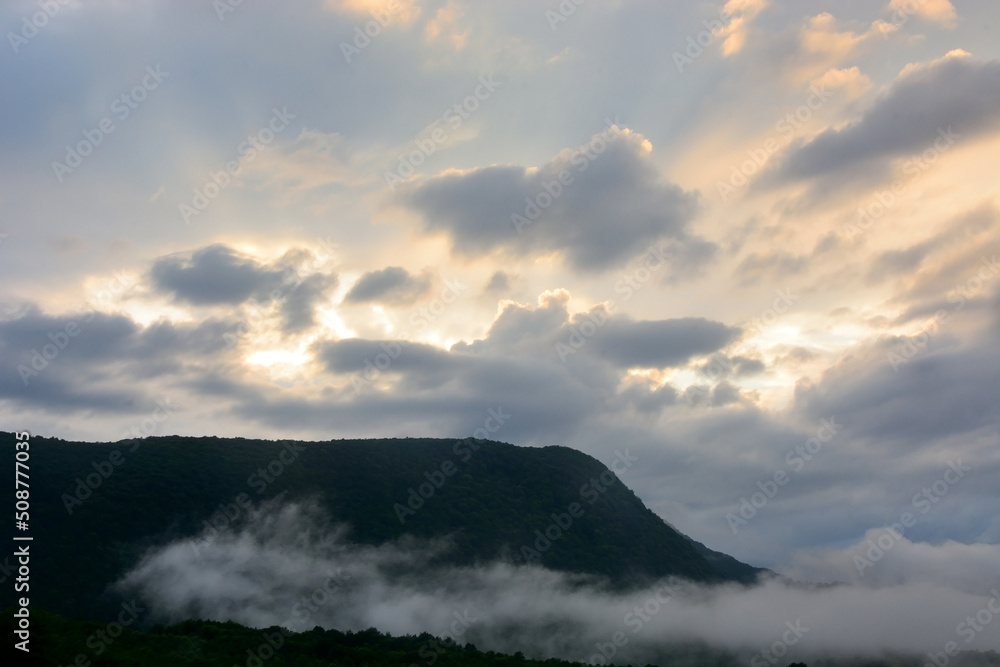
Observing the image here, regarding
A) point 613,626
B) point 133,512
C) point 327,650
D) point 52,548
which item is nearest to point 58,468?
point 133,512

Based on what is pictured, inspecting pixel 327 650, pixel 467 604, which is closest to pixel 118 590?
pixel 327 650

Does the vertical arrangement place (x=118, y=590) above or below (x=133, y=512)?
below

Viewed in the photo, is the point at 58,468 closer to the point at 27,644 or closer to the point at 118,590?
the point at 118,590

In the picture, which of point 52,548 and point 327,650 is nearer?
point 327,650

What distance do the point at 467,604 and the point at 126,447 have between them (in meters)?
102

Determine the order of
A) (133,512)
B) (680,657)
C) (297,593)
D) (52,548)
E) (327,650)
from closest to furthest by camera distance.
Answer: (327,650) → (52,548) → (133,512) → (297,593) → (680,657)

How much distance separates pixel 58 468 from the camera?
165 m

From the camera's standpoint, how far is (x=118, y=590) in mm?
137875

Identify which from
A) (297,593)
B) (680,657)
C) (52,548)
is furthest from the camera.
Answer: (680,657)

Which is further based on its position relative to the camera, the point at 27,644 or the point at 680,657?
the point at 680,657

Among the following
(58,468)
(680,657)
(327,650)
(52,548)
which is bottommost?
(680,657)

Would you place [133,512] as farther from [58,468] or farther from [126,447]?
[126,447]

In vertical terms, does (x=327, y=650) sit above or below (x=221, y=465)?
below

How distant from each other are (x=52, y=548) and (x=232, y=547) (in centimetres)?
4613
